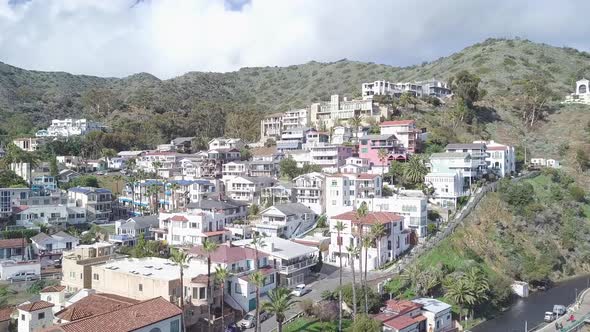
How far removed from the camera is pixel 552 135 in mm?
102562

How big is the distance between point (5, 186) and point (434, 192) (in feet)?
191

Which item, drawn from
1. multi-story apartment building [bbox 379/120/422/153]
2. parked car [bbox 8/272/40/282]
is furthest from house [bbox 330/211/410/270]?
parked car [bbox 8/272/40/282]

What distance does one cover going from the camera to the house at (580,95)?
4663 inches

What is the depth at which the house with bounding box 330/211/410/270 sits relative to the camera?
5328cm

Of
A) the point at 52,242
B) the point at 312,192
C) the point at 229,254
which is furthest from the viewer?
the point at 312,192

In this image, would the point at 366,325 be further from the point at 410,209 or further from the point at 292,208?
the point at 292,208

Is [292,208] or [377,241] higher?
[292,208]

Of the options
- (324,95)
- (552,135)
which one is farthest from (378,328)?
(324,95)

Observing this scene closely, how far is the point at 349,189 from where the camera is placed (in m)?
66.1

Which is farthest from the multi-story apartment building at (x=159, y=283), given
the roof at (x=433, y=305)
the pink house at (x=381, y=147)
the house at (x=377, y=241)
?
the pink house at (x=381, y=147)

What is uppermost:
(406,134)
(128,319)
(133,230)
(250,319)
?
(406,134)

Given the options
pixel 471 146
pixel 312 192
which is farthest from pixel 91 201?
pixel 471 146

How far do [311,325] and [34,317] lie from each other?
20.1m

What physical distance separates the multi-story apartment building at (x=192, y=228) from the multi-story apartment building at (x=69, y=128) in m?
62.5
